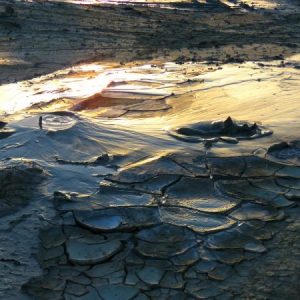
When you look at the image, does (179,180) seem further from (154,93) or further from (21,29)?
(21,29)

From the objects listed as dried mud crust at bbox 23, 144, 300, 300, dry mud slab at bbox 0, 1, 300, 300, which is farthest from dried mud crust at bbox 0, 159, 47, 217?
dried mud crust at bbox 23, 144, 300, 300

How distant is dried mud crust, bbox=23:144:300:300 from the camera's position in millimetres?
2926

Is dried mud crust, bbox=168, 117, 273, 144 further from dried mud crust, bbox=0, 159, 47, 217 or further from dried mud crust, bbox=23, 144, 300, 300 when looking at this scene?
dried mud crust, bbox=0, 159, 47, 217

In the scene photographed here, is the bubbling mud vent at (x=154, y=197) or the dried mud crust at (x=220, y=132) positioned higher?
the dried mud crust at (x=220, y=132)

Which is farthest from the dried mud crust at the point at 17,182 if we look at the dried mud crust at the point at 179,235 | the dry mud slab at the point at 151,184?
the dried mud crust at the point at 179,235

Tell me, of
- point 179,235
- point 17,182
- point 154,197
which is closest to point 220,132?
point 154,197

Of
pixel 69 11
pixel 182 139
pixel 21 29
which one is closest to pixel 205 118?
pixel 182 139

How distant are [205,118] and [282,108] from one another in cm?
90

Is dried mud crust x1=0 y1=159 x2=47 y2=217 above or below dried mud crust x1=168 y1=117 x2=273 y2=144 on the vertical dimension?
below

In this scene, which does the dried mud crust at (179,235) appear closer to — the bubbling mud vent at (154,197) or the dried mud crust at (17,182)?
the bubbling mud vent at (154,197)

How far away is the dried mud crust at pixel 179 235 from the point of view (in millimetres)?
2926

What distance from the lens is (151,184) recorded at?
3.97 metres

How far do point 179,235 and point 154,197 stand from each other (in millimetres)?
490

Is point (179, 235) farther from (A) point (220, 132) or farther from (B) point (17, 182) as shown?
(A) point (220, 132)
